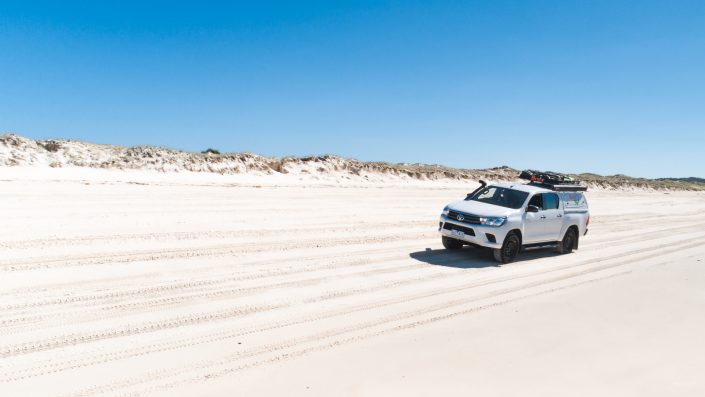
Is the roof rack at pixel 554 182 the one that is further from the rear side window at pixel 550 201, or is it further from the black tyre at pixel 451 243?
the black tyre at pixel 451 243

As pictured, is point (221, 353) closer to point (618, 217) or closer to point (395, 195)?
point (395, 195)

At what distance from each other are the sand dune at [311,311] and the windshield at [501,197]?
4.96 feet

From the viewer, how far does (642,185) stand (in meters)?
61.9

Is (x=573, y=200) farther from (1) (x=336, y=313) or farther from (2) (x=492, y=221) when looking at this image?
(1) (x=336, y=313)

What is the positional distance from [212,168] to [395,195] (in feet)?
33.2

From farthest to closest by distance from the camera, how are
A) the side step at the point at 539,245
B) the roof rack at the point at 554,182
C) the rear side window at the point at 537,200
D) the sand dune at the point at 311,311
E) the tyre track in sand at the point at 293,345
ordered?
the roof rack at the point at 554,182
the rear side window at the point at 537,200
the side step at the point at 539,245
the sand dune at the point at 311,311
the tyre track in sand at the point at 293,345

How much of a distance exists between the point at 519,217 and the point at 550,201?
170cm

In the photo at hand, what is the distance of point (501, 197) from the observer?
12.8m

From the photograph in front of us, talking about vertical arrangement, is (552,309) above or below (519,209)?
below

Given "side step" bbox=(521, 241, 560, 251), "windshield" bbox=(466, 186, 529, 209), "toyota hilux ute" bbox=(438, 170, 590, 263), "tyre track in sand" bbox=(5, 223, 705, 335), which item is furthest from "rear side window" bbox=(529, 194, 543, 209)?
"tyre track in sand" bbox=(5, 223, 705, 335)

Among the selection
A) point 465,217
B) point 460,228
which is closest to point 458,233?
point 460,228

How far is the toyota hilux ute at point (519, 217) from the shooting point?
11.5 metres

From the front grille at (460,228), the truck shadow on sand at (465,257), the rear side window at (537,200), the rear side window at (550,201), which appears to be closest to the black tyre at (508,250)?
the truck shadow on sand at (465,257)

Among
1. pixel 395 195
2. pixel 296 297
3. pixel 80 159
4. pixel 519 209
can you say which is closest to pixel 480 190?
pixel 519 209
